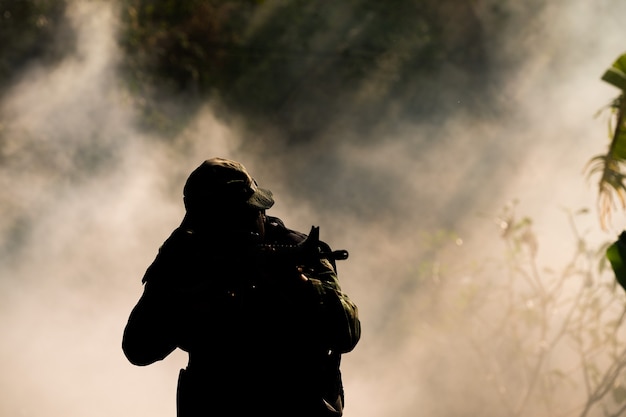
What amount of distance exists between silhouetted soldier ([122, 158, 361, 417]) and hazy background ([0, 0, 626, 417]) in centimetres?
451

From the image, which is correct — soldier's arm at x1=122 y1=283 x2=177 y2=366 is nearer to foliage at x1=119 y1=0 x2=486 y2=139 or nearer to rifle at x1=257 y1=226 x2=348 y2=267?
rifle at x1=257 y1=226 x2=348 y2=267

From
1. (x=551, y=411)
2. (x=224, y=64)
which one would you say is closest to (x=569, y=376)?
(x=551, y=411)

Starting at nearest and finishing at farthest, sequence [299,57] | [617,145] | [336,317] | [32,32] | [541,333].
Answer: [336,317]
[617,145]
[541,333]
[32,32]
[299,57]

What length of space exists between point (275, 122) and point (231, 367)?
625 centimetres

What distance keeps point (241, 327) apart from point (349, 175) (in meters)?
5.85

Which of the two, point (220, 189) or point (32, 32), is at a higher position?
point (32, 32)

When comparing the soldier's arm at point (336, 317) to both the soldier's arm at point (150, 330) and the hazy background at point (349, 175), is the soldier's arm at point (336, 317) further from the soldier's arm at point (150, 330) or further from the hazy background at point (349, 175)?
the hazy background at point (349, 175)

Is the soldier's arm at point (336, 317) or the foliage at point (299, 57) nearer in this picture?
the soldier's arm at point (336, 317)

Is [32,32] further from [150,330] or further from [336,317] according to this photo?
[336,317]

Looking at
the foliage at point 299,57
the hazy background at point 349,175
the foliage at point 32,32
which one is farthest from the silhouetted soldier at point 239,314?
the foliage at point 32,32

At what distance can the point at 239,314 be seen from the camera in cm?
187

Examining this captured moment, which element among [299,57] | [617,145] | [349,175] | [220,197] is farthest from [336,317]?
[299,57]

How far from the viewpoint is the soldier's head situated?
190cm

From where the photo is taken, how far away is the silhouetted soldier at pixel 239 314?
183cm
